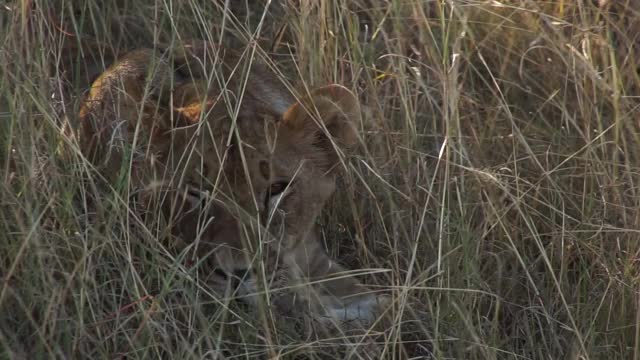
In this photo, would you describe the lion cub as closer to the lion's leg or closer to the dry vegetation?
the lion's leg

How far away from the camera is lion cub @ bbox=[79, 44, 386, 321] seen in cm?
337

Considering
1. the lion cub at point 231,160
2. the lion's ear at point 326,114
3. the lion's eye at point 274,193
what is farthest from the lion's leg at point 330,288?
the lion's ear at point 326,114

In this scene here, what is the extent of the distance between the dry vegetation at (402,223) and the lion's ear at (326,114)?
10cm

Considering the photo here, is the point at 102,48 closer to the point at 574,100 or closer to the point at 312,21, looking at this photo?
the point at 312,21

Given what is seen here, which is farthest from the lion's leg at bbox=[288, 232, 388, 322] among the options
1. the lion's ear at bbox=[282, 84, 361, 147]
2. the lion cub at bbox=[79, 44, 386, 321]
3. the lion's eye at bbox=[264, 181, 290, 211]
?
the lion's ear at bbox=[282, 84, 361, 147]

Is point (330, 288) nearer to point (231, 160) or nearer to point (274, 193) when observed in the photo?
point (274, 193)

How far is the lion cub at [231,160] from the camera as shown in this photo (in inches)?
133

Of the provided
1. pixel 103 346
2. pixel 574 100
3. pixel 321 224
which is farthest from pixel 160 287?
pixel 574 100

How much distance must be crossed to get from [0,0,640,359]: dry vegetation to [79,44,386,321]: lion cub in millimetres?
105

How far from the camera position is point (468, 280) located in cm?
337

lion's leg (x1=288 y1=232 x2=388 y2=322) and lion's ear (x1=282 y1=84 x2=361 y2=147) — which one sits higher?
lion's ear (x1=282 y1=84 x2=361 y2=147)

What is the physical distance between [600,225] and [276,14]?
1.98 meters

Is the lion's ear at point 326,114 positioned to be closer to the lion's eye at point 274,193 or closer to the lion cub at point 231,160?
the lion cub at point 231,160

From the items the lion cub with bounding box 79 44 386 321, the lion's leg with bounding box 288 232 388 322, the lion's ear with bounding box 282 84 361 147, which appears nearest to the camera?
the lion cub with bounding box 79 44 386 321
